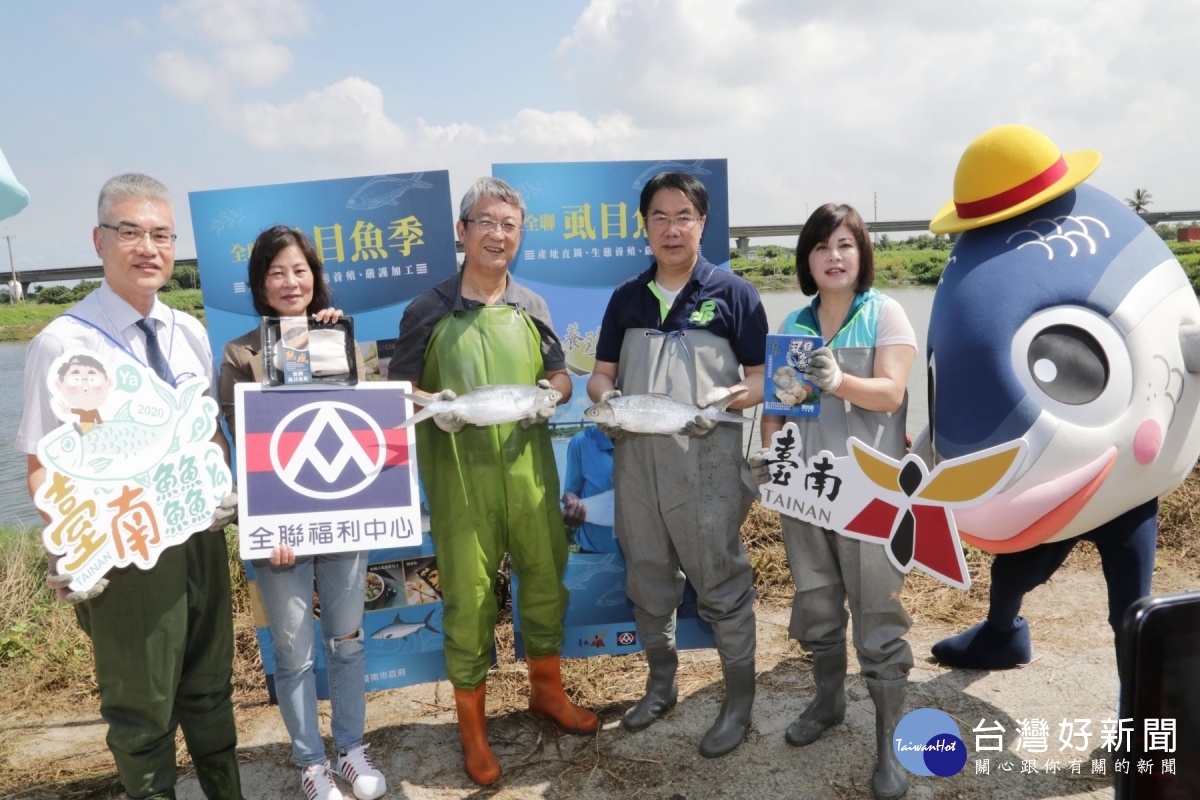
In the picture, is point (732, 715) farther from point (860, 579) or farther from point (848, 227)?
point (848, 227)

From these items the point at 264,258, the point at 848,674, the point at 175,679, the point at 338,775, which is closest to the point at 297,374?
the point at 264,258

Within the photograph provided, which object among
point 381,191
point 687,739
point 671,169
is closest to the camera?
point 687,739

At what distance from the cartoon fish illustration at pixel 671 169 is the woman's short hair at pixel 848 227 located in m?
1.07

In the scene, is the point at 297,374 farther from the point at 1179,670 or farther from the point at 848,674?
the point at 848,674

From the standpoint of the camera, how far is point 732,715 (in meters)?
3.06

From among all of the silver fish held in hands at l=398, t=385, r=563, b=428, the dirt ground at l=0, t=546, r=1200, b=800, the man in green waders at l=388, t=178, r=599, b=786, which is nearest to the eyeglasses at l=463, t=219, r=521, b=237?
the man in green waders at l=388, t=178, r=599, b=786

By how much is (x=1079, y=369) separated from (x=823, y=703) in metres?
1.63

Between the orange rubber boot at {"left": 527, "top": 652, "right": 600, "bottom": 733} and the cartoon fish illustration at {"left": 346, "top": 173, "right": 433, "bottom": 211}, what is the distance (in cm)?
220

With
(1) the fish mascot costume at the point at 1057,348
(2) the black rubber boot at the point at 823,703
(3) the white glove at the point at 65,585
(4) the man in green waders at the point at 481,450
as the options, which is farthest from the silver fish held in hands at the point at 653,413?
(3) the white glove at the point at 65,585

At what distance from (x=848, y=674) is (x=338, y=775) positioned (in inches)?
93.1

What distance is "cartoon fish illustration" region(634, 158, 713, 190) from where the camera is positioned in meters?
3.62

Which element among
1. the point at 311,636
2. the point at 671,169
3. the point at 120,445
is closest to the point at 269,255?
the point at 120,445

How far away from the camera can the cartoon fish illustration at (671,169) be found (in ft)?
11.9

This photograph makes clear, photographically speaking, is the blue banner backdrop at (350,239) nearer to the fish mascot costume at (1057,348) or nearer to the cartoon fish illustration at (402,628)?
the cartoon fish illustration at (402,628)
